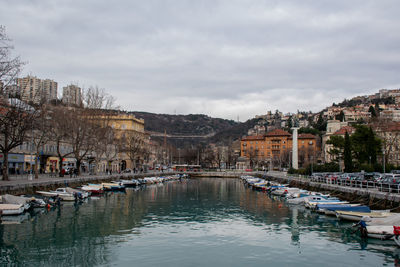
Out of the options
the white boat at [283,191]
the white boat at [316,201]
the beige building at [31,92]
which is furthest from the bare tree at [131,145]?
the white boat at [316,201]

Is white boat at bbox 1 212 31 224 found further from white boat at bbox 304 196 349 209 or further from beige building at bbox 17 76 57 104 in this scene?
white boat at bbox 304 196 349 209

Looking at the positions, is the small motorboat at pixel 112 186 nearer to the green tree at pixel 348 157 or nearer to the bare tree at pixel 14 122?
the bare tree at pixel 14 122

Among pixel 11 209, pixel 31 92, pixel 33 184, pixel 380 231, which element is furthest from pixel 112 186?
pixel 380 231

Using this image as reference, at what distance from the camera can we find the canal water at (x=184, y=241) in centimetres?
1909

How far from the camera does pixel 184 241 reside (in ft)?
76.2

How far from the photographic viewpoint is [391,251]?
21062mm

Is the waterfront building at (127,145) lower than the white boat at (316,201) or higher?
higher

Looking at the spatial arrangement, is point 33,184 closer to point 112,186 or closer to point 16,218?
point 16,218

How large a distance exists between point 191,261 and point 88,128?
49.7 metres

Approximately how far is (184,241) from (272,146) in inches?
5372

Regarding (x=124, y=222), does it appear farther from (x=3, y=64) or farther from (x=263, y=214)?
(x=3, y=64)

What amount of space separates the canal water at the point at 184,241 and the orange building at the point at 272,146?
114 m

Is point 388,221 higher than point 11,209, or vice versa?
point 388,221

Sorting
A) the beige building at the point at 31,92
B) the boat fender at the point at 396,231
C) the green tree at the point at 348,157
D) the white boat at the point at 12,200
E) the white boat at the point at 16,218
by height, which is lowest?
the white boat at the point at 16,218
